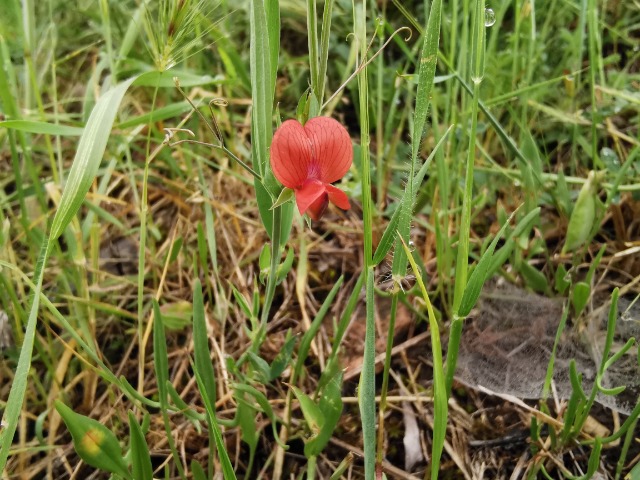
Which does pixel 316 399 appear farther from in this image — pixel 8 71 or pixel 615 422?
pixel 8 71

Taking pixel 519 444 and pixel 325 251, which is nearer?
pixel 519 444

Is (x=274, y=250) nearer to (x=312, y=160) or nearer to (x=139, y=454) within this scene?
(x=312, y=160)

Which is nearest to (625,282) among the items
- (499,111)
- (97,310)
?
(499,111)

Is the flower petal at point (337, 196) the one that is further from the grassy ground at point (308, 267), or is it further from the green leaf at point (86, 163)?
the green leaf at point (86, 163)

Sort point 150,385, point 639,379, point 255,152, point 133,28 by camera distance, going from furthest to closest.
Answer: point 133,28, point 150,385, point 639,379, point 255,152

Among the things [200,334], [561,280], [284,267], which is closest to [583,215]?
[561,280]

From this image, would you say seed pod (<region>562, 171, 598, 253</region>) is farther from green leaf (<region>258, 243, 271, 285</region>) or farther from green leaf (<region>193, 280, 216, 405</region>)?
green leaf (<region>193, 280, 216, 405</region>)

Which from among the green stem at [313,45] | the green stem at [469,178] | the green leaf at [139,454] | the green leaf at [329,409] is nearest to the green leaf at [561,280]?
the green stem at [469,178]

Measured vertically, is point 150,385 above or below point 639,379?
below
